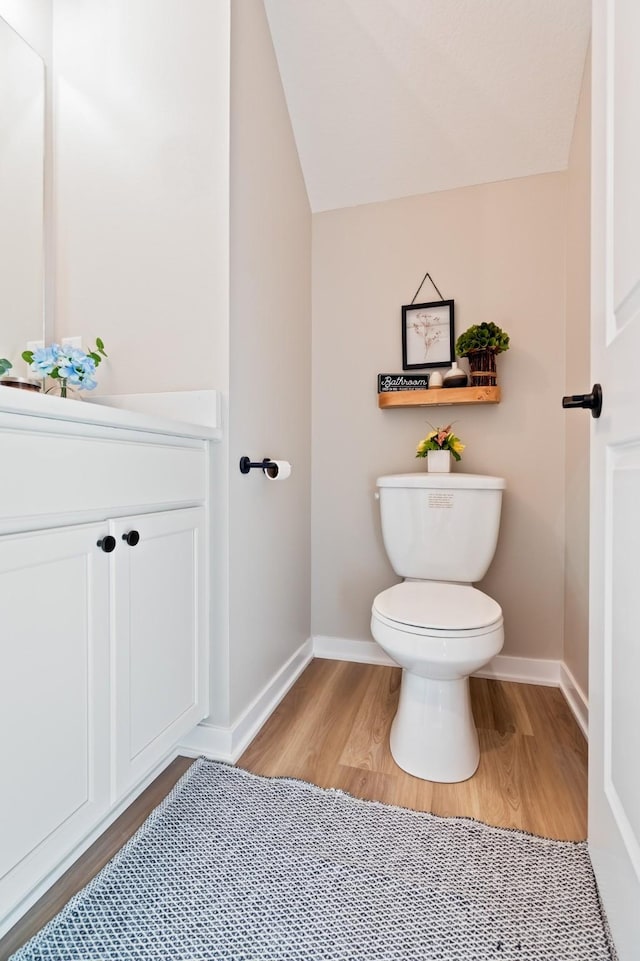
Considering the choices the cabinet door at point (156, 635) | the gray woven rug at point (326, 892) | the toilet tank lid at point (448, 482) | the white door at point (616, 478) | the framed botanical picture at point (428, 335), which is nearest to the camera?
the white door at point (616, 478)

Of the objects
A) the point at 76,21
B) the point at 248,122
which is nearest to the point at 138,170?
the point at 248,122

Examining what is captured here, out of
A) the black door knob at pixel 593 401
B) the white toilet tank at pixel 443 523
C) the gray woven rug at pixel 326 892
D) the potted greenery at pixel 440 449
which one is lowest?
the gray woven rug at pixel 326 892

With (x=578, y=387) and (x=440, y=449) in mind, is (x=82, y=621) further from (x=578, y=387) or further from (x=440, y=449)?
(x=578, y=387)

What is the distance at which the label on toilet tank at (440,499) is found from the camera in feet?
5.06

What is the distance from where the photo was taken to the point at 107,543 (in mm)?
851

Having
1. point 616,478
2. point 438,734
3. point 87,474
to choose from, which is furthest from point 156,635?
point 616,478

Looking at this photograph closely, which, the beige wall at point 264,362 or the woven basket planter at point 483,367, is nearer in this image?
the beige wall at point 264,362

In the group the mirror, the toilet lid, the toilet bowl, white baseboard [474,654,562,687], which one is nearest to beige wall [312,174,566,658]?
white baseboard [474,654,562,687]

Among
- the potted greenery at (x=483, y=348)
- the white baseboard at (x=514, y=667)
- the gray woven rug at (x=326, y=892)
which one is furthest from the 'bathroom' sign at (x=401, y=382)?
the gray woven rug at (x=326, y=892)

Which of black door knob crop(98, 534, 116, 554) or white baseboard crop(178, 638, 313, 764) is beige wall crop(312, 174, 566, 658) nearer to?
white baseboard crop(178, 638, 313, 764)

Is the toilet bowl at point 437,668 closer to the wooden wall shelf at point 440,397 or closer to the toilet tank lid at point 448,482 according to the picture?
the toilet tank lid at point 448,482

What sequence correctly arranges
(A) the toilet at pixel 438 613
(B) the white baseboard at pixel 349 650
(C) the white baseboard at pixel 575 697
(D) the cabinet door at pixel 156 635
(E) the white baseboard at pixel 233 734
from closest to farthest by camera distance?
1. (D) the cabinet door at pixel 156 635
2. (A) the toilet at pixel 438 613
3. (E) the white baseboard at pixel 233 734
4. (C) the white baseboard at pixel 575 697
5. (B) the white baseboard at pixel 349 650

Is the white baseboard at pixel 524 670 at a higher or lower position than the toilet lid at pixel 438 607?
lower

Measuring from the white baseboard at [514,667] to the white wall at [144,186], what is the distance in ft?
4.11
